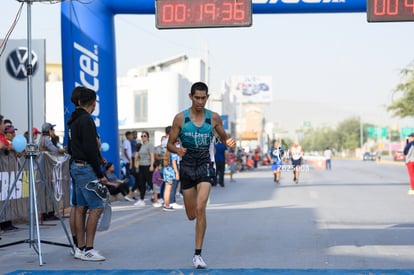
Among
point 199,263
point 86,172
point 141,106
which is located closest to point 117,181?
point 86,172

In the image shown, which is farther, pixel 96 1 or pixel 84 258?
pixel 96 1

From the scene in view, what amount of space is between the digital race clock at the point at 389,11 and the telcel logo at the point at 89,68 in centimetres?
883

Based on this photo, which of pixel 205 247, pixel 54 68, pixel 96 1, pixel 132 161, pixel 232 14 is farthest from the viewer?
pixel 54 68

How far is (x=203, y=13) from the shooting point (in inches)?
488

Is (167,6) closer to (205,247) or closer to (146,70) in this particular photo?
(205,247)

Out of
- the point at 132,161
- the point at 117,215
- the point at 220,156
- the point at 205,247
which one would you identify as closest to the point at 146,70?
the point at 220,156

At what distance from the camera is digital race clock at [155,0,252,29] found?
12273mm

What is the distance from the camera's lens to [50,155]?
1359 cm

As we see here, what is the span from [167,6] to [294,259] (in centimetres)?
550

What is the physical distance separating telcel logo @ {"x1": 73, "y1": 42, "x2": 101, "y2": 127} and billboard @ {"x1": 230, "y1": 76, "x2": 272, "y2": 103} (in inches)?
5036

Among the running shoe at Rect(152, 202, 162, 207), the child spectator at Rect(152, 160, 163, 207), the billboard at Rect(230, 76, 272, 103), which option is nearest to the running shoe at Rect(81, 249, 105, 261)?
the running shoe at Rect(152, 202, 162, 207)

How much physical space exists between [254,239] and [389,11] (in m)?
4.10

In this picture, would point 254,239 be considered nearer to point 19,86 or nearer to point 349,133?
point 19,86

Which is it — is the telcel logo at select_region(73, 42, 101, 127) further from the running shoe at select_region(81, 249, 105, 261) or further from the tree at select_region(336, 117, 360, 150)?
the tree at select_region(336, 117, 360, 150)
